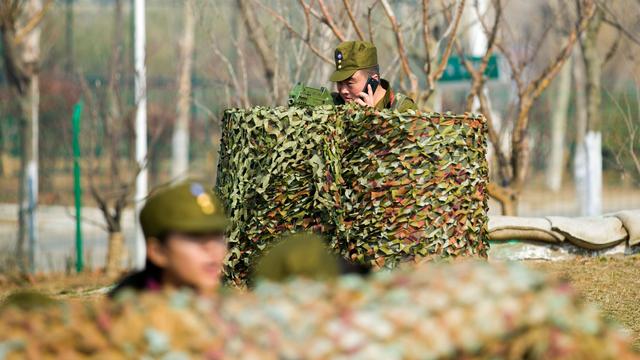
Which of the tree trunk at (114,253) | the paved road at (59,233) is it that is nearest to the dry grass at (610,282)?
the tree trunk at (114,253)

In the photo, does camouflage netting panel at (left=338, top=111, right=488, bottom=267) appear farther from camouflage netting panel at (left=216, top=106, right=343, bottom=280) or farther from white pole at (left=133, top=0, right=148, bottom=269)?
white pole at (left=133, top=0, right=148, bottom=269)

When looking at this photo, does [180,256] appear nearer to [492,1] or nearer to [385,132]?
[385,132]

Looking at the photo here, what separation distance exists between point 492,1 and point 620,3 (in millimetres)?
3623

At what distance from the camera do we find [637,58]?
15500 millimetres

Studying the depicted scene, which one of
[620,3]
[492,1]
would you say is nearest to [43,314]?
[492,1]

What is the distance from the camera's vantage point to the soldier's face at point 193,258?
361 cm

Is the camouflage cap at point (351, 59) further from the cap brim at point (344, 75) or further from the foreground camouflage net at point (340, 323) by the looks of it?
the foreground camouflage net at point (340, 323)

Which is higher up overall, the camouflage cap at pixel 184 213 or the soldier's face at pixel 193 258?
the camouflage cap at pixel 184 213

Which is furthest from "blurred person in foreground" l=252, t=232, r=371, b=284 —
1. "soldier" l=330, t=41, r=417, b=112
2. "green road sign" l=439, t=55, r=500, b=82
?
"green road sign" l=439, t=55, r=500, b=82

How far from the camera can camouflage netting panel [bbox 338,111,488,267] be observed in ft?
25.2

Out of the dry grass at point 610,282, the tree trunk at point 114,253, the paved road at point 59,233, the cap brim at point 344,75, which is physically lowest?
the paved road at point 59,233

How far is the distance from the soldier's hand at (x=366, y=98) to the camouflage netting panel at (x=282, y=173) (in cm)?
25

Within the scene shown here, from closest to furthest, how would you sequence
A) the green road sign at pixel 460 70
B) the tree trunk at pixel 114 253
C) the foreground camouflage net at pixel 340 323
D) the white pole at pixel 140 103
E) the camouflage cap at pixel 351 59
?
1. the foreground camouflage net at pixel 340 323
2. the camouflage cap at pixel 351 59
3. the green road sign at pixel 460 70
4. the tree trunk at pixel 114 253
5. the white pole at pixel 140 103

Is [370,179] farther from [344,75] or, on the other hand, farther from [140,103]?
[140,103]
